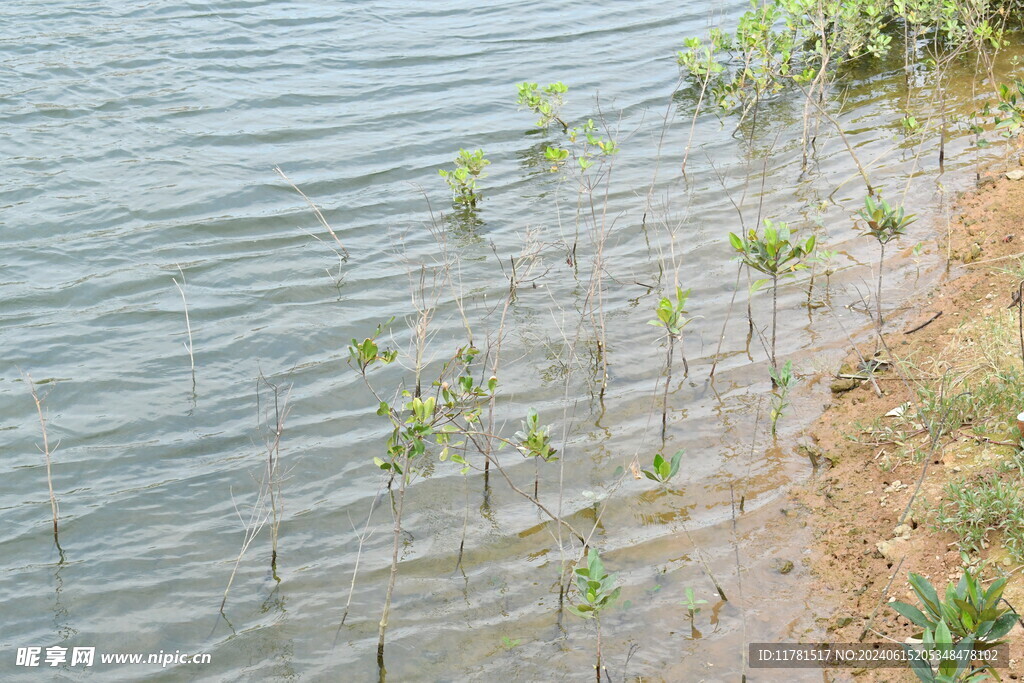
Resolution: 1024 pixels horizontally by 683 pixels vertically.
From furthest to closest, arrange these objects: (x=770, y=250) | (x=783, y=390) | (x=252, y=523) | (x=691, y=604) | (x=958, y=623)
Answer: (x=783, y=390)
(x=770, y=250)
(x=252, y=523)
(x=691, y=604)
(x=958, y=623)

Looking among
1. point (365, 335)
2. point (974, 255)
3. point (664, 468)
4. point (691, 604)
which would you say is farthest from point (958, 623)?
point (365, 335)

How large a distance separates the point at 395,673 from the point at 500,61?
8.75 metres

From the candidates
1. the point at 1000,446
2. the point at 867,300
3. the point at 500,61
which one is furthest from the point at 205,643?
the point at 500,61

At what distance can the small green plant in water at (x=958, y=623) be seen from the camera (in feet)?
8.42

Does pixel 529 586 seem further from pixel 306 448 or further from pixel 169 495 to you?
pixel 169 495

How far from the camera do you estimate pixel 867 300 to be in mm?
5758

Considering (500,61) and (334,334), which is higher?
(500,61)

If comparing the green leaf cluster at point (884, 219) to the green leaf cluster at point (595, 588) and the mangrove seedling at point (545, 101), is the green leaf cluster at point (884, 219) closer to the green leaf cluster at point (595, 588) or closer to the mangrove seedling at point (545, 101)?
the green leaf cluster at point (595, 588)

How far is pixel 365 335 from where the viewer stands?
242 inches

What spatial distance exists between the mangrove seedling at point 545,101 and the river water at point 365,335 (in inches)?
9.6

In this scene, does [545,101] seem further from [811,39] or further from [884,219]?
[884,219]

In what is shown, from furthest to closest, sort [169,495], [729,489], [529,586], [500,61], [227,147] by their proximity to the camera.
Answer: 1. [500,61]
2. [227,147]
3. [169,495]
4. [729,489]
5. [529,586]

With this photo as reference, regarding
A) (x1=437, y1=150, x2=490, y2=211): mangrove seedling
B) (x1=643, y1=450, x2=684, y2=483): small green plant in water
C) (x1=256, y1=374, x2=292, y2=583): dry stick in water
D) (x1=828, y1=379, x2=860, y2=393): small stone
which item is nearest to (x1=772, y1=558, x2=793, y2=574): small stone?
(x1=643, y1=450, x2=684, y2=483): small green plant in water

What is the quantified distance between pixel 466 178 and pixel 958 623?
5.67 metres
